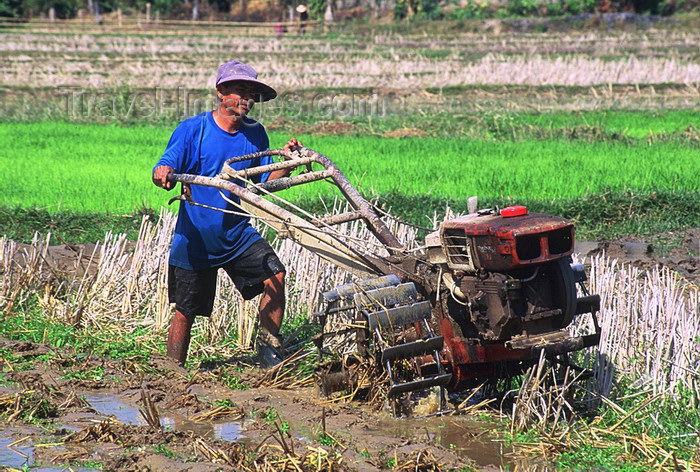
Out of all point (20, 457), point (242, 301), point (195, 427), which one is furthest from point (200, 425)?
point (242, 301)

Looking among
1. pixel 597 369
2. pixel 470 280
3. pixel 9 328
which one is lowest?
pixel 9 328

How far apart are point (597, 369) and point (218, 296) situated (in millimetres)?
2549

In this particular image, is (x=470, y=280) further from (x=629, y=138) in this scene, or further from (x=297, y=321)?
(x=629, y=138)

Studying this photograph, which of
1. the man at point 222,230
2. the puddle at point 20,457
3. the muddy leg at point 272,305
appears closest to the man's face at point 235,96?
the man at point 222,230

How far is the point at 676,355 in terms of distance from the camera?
183 inches

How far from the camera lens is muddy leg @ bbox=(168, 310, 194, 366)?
211 inches

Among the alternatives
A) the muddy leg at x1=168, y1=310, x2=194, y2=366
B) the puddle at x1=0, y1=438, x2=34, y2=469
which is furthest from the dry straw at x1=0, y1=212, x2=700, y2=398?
the puddle at x1=0, y1=438, x2=34, y2=469

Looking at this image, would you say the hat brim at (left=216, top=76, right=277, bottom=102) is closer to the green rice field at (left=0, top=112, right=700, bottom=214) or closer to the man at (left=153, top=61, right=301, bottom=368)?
the man at (left=153, top=61, right=301, bottom=368)

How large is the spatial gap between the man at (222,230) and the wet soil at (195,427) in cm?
40

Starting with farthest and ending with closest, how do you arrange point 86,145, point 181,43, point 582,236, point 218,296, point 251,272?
point 181,43 < point 86,145 < point 582,236 < point 218,296 < point 251,272

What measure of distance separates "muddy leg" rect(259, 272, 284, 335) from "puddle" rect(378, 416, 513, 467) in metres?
1.10

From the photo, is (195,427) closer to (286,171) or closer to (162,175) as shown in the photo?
(162,175)

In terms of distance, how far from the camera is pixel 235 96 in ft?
17.0

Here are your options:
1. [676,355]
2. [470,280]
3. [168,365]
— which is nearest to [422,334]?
[470,280]
